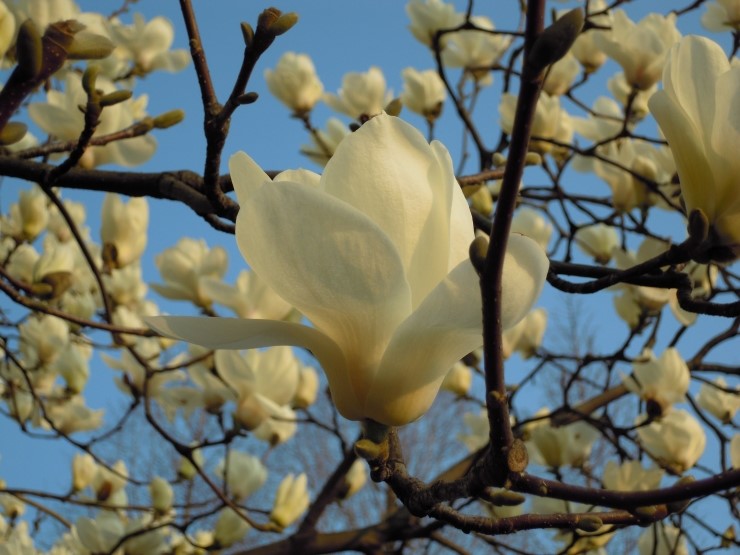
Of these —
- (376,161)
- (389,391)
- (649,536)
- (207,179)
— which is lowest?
(389,391)

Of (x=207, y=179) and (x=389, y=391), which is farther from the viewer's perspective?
(x=207, y=179)

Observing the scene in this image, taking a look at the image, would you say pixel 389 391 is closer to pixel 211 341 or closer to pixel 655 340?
pixel 211 341

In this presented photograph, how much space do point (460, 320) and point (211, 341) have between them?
0.46ft

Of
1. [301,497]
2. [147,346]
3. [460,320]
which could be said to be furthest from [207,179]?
[147,346]

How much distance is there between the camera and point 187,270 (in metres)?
1.73

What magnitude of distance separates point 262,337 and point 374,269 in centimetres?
8

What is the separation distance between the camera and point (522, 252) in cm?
41

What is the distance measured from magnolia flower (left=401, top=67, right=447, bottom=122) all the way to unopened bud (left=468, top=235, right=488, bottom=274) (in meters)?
1.86

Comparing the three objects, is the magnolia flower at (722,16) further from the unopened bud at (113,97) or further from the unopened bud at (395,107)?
the unopened bud at (113,97)

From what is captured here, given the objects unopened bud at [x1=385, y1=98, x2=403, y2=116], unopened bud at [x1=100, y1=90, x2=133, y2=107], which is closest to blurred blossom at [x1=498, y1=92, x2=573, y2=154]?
unopened bud at [x1=385, y1=98, x2=403, y2=116]

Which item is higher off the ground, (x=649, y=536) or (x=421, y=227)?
(x=649, y=536)

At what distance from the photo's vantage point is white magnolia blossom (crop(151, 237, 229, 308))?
1.73 m

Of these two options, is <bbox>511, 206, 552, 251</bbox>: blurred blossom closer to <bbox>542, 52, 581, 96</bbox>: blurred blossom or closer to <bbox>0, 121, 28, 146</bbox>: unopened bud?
<bbox>542, 52, 581, 96</bbox>: blurred blossom

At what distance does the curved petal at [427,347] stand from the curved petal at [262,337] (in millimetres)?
20
